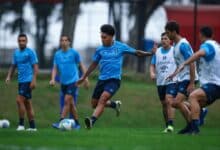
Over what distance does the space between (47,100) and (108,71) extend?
9.72 m

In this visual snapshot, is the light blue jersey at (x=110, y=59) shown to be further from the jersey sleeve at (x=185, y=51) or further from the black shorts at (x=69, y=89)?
the black shorts at (x=69, y=89)

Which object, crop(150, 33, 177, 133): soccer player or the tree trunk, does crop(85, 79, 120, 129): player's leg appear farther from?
the tree trunk

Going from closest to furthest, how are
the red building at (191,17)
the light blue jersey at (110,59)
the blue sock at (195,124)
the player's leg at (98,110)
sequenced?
the blue sock at (195,124) < the player's leg at (98,110) < the light blue jersey at (110,59) < the red building at (191,17)

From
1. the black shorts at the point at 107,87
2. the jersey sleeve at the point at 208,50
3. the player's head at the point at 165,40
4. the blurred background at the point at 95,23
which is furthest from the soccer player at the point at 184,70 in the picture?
the blurred background at the point at 95,23

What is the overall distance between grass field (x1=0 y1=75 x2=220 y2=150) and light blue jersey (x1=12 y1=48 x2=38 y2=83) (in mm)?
1196

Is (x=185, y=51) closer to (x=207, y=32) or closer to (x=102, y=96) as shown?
(x=207, y=32)

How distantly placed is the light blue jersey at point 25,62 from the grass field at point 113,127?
1196mm

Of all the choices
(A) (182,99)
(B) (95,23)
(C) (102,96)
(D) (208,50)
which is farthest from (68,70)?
(B) (95,23)

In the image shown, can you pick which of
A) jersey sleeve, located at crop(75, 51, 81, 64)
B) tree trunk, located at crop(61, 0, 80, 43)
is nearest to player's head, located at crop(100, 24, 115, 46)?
jersey sleeve, located at crop(75, 51, 81, 64)

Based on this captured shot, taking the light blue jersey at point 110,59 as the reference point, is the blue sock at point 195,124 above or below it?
below

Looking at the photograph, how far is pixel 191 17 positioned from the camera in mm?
45250

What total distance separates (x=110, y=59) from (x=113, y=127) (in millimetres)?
5622

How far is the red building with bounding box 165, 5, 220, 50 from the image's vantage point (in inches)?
1730

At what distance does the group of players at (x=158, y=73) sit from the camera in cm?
1934
